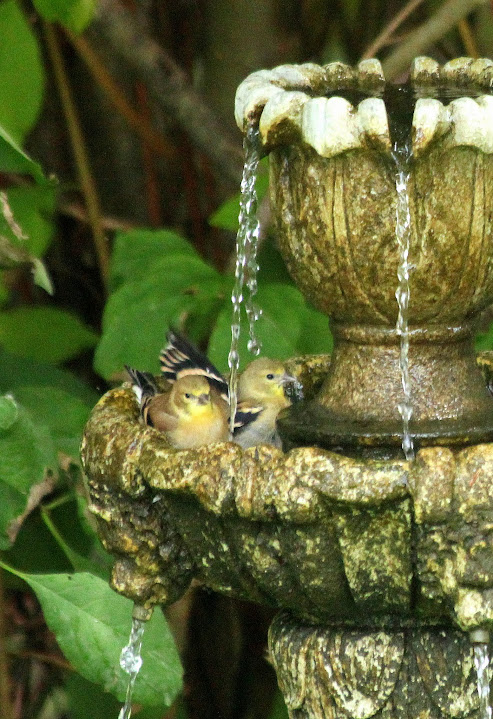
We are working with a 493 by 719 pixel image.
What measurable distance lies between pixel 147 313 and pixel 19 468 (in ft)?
1.67

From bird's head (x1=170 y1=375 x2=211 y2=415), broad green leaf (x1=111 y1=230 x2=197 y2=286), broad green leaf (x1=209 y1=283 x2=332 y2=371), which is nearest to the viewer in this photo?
bird's head (x1=170 y1=375 x2=211 y2=415)

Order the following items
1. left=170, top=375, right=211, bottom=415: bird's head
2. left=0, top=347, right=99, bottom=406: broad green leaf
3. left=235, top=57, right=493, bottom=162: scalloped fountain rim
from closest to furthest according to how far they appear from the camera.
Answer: left=235, top=57, right=493, bottom=162: scalloped fountain rim
left=170, top=375, right=211, bottom=415: bird's head
left=0, top=347, right=99, bottom=406: broad green leaf

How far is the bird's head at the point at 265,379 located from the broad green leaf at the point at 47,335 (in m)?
1.05

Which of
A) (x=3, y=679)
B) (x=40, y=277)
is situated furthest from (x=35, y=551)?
(x=40, y=277)

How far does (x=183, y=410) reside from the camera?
6.81 ft

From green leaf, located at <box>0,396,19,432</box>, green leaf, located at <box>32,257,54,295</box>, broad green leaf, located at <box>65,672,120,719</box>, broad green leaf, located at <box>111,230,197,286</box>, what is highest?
broad green leaf, located at <box>111,230,197,286</box>

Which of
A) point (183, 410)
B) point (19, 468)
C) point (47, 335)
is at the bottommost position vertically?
point (19, 468)

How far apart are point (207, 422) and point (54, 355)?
1.16 meters

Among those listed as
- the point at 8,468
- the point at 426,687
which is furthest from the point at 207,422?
the point at 426,687

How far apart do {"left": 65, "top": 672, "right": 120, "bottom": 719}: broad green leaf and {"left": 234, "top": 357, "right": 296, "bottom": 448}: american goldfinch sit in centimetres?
126

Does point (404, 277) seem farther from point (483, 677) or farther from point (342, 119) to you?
point (483, 677)

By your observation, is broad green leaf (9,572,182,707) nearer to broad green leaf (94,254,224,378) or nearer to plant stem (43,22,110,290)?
broad green leaf (94,254,224,378)

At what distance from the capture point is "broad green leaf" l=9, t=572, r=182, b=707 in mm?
1989

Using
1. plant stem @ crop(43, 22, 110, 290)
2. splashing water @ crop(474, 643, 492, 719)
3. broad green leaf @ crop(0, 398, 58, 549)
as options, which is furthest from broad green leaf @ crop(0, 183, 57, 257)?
splashing water @ crop(474, 643, 492, 719)
